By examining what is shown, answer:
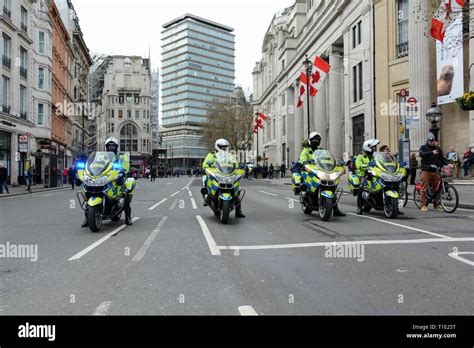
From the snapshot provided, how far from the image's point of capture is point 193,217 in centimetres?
1041

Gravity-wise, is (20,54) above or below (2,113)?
above

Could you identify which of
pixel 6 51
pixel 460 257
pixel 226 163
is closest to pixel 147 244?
pixel 226 163

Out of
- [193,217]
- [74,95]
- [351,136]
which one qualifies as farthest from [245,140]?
[193,217]

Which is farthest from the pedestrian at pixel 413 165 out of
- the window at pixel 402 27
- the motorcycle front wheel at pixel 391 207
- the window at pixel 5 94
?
the window at pixel 5 94

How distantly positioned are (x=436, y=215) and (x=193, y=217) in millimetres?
6020

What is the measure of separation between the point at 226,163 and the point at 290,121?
175 ft

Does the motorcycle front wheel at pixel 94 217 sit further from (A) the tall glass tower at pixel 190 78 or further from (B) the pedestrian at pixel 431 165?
(A) the tall glass tower at pixel 190 78

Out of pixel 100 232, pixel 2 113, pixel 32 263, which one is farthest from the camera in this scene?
pixel 2 113

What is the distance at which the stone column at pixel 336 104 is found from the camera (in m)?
39.2

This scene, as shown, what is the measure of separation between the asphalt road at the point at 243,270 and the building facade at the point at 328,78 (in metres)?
23.3

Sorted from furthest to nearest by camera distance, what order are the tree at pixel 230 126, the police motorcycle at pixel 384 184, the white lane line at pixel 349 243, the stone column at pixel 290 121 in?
the tree at pixel 230 126
the stone column at pixel 290 121
the police motorcycle at pixel 384 184
the white lane line at pixel 349 243

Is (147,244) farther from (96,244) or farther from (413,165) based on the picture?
(413,165)

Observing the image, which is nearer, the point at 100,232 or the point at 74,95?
the point at 100,232

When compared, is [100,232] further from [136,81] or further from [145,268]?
[136,81]
